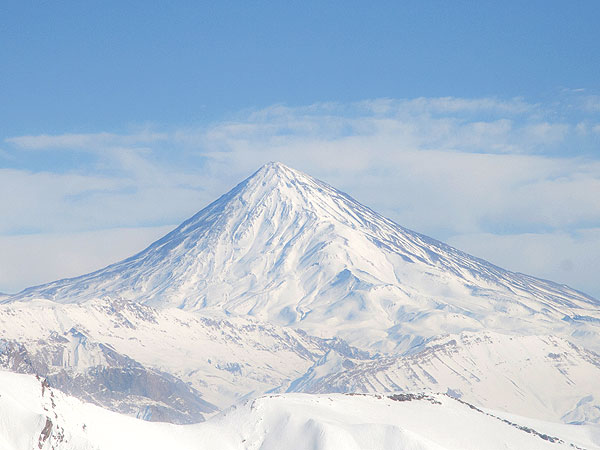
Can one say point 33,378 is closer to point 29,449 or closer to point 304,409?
point 29,449

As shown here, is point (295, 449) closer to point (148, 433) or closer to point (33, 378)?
point (148, 433)

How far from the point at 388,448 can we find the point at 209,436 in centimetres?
2900

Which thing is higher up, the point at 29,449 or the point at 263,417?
the point at 263,417

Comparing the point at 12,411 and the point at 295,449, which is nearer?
the point at 12,411

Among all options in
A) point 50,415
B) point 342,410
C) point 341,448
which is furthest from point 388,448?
point 50,415

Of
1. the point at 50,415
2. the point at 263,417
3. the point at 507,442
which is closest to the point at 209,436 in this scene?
the point at 263,417

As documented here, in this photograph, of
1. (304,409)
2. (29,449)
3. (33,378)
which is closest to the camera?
(29,449)

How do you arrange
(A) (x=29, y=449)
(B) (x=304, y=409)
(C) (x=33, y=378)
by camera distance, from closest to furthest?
(A) (x=29, y=449)
(C) (x=33, y=378)
(B) (x=304, y=409)

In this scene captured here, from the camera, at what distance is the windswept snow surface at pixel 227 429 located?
153500mm

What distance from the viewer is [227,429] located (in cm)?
18738

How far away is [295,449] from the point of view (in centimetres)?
17938

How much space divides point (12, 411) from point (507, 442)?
8866cm

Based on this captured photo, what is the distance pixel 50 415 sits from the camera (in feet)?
513

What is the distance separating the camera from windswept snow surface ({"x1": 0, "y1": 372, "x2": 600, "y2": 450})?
504 ft
